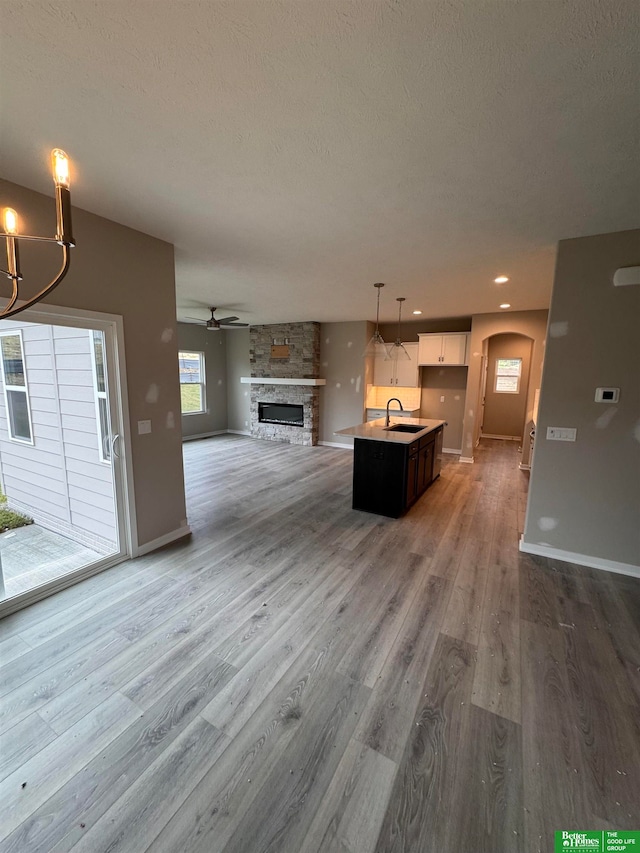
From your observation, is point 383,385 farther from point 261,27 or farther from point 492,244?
point 261,27

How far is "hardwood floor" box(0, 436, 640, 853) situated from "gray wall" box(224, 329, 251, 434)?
6.29 m

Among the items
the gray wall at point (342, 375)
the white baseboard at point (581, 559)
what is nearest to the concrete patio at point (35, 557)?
the white baseboard at point (581, 559)

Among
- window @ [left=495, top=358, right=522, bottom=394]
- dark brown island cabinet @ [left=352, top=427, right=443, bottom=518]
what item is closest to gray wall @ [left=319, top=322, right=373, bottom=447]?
dark brown island cabinet @ [left=352, top=427, right=443, bottom=518]

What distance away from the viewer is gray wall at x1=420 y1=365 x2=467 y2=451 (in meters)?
7.30

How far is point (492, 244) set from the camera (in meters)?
3.02

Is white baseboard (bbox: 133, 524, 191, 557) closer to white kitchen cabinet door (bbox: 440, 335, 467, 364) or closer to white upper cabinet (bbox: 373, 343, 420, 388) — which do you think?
white upper cabinet (bbox: 373, 343, 420, 388)

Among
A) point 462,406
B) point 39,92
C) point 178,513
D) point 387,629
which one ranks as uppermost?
point 39,92

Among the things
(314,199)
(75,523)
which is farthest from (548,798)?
(75,523)

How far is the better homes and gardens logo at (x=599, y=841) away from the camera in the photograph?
1.23 meters

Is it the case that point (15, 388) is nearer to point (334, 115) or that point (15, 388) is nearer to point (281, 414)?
point (334, 115)

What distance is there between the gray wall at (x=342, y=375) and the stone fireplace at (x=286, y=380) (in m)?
0.18

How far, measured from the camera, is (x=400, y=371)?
24.8 ft

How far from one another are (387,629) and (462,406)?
233 inches

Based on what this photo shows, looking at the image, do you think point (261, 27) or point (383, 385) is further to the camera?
point (383, 385)
